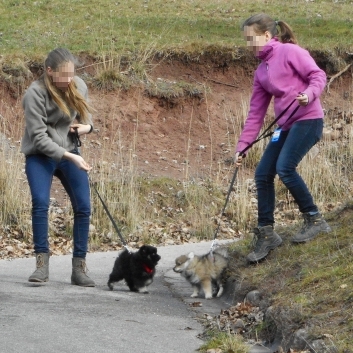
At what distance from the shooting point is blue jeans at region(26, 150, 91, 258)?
7.95 m

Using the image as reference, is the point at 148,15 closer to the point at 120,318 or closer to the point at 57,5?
the point at 57,5

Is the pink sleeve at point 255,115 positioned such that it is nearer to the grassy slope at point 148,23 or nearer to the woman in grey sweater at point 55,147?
the woman in grey sweater at point 55,147

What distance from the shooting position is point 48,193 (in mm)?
8031

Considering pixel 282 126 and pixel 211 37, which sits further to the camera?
pixel 211 37

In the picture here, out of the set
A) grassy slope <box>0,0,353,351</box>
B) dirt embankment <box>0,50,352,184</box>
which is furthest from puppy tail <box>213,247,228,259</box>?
grassy slope <box>0,0,353,351</box>

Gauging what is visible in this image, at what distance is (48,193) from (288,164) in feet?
7.30

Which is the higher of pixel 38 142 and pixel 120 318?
pixel 38 142

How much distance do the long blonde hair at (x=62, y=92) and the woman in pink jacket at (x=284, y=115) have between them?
1560 millimetres

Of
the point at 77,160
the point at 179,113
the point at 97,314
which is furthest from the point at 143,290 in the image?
the point at 179,113

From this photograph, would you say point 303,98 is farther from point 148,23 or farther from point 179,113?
point 148,23

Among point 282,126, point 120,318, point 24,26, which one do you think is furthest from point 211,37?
point 120,318

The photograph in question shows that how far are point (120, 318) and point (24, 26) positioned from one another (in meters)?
12.8

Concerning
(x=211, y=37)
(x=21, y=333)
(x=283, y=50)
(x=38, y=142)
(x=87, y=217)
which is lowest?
(x=21, y=333)

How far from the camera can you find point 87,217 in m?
8.18
